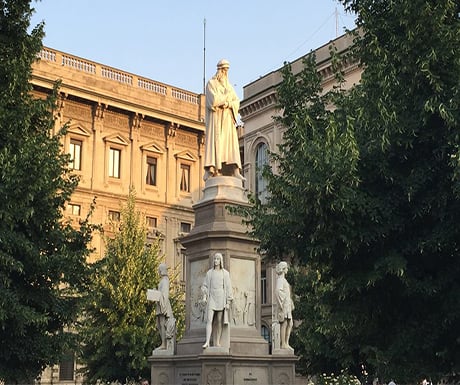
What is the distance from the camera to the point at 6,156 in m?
14.4

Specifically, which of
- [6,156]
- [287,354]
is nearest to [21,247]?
[6,156]

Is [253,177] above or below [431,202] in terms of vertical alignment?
above

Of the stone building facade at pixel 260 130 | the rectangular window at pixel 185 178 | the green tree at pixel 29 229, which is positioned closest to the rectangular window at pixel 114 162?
the rectangular window at pixel 185 178

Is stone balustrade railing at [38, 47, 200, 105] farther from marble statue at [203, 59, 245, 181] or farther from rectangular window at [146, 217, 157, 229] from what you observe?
marble statue at [203, 59, 245, 181]

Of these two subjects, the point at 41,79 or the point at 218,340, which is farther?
the point at 41,79

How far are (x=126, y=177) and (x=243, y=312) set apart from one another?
30.4 meters

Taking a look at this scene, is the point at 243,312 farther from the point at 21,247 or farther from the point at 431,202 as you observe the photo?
the point at 431,202

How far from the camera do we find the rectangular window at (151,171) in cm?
4647

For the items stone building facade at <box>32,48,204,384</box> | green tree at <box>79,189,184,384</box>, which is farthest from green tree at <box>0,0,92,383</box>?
stone building facade at <box>32,48,204,384</box>

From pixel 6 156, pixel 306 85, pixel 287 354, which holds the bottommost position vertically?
pixel 287 354

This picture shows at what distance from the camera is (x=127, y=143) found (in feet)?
149

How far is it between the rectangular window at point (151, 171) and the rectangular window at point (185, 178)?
2.10m

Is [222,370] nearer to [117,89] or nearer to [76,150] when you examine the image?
[76,150]

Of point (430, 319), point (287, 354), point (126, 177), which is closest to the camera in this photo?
point (430, 319)
